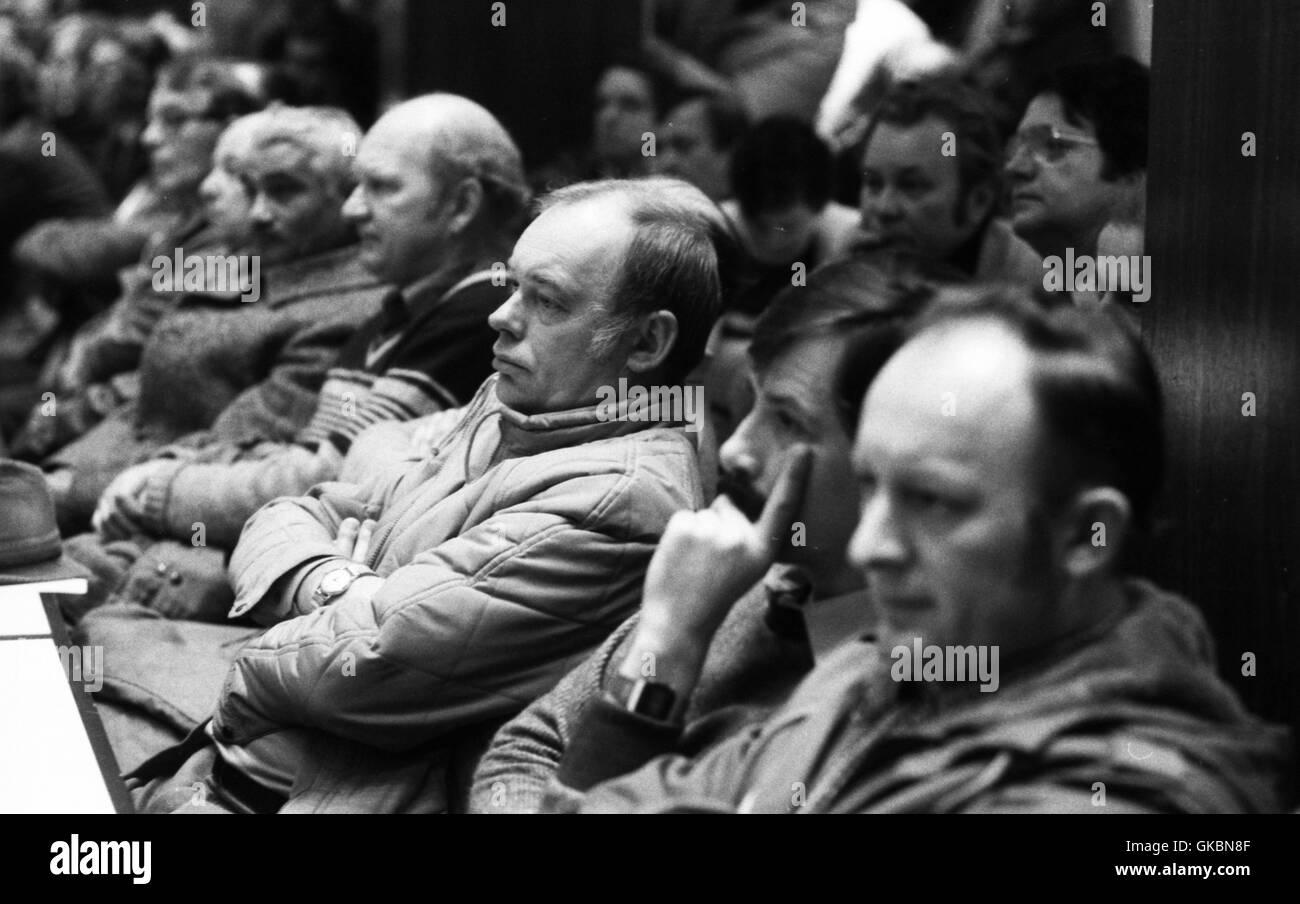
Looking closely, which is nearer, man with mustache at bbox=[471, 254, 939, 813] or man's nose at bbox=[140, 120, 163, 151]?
man with mustache at bbox=[471, 254, 939, 813]

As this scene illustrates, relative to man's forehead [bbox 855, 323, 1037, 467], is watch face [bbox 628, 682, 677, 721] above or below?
below

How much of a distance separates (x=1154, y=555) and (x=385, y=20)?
3063 mm

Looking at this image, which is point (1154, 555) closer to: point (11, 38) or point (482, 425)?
point (482, 425)

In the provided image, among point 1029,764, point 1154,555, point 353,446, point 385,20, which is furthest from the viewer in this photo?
point 385,20

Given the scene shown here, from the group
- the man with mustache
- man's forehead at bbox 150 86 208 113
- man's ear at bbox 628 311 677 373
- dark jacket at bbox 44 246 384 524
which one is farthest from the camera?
man's forehead at bbox 150 86 208 113

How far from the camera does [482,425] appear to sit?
3.27 m

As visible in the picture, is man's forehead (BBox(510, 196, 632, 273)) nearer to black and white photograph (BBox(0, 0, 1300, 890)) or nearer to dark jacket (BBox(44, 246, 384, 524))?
black and white photograph (BBox(0, 0, 1300, 890))

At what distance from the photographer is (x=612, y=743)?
110 inches

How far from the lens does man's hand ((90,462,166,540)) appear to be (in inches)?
171

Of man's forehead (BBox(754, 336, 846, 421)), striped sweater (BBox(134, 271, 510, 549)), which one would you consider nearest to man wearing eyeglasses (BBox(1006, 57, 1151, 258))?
man's forehead (BBox(754, 336, 846, 421))

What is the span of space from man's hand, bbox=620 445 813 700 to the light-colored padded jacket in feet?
0.51

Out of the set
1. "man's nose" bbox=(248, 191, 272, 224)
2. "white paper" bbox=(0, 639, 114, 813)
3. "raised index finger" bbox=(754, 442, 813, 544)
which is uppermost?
"man's nose" bbox=(248, 191, 272, 224)

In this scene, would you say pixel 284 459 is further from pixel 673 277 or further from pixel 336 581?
pixel 673 277
